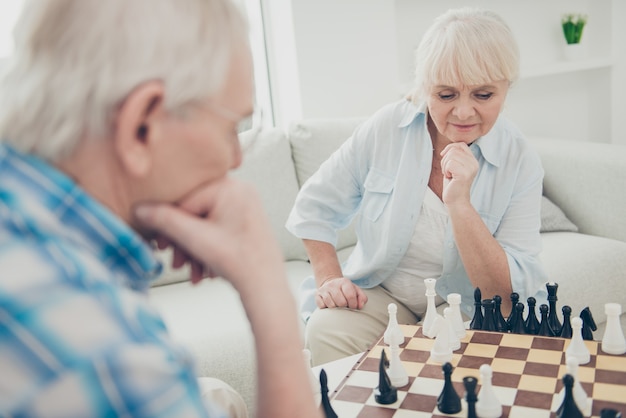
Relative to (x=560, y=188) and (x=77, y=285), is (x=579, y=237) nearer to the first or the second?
(x=560, y=188)

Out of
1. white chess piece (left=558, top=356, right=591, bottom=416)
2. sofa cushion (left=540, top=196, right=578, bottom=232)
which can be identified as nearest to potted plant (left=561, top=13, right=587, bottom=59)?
sofa cushion (left=540, top=196, right=578, bottom=232)

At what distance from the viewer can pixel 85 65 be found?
81cm

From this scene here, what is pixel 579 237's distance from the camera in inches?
110

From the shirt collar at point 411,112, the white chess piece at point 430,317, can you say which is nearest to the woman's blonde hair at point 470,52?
the shirt collar at point 411,112

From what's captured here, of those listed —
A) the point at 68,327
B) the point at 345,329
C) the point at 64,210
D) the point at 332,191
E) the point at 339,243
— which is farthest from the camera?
the point at 339,243

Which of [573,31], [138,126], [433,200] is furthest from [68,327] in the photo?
[573,31]

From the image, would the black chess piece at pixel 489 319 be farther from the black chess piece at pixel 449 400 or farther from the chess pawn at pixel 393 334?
the black chess piece at pixel 449 400

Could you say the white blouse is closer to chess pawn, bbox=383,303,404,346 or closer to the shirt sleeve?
the shirt sleeve

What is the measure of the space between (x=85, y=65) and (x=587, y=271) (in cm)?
217

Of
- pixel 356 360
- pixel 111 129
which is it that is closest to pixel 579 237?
pixel 356 360

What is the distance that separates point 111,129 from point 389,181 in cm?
138

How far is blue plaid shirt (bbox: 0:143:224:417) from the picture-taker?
660mm

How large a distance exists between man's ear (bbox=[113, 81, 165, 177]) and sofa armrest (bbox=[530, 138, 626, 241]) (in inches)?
93.0

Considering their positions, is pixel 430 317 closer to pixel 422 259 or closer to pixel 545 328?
pixel 545 328
